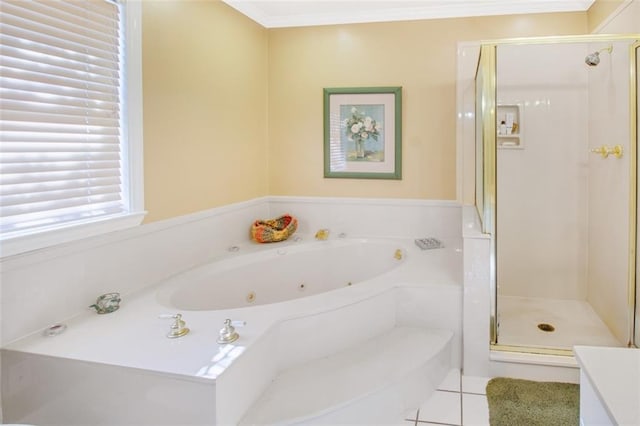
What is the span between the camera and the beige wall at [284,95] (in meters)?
2.65

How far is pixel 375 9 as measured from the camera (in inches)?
136

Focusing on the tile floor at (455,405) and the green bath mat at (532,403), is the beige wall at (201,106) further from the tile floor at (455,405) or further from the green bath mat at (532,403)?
the green bath mat at (532,403)

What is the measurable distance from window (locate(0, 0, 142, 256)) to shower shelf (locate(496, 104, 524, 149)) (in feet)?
8.47

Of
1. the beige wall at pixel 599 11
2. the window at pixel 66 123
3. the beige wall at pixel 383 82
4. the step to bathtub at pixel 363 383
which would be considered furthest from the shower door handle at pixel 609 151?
the window at pixel 66 123

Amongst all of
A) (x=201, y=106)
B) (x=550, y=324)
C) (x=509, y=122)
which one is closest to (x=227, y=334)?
(x=201, y=106)

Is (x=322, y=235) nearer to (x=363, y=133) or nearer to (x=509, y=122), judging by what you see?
(x=363, y=133)

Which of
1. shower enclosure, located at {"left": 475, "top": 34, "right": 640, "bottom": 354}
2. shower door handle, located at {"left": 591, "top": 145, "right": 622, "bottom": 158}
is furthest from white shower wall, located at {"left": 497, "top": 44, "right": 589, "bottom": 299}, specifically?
shower door handle, located at {"left": 591, "top": 145, "right": 622, "bottom": 158}

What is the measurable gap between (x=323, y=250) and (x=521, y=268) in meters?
1.56

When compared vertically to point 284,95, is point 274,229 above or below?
below

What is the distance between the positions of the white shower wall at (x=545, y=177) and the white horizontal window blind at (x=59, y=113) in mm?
2656

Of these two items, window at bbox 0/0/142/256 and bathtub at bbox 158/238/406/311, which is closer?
window at bbox 0/0/142/256

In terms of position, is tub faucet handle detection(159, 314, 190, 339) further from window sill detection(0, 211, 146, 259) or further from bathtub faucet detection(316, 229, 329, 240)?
bathtub faucet detection(316, 229, 329, 240)

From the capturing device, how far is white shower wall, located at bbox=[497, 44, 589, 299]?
3.27m

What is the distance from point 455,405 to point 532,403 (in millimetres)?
362
